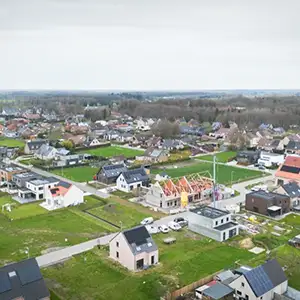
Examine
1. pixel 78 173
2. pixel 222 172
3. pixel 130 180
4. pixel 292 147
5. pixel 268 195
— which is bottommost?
pixel 222 172

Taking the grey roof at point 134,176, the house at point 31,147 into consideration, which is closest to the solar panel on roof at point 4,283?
the grey roof at point 134,176

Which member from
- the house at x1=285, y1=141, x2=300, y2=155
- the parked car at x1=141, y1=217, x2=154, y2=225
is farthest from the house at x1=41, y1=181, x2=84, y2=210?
the house at x1=285, y1=141, x2=300, y2=155

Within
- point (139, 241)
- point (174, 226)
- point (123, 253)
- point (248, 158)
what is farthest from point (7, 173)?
point (248, 158)

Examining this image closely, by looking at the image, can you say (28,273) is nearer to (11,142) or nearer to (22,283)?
(22,283)

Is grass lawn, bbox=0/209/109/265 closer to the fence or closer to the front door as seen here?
the front door

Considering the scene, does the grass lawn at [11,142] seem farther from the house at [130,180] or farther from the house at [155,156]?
the house at [130,180]

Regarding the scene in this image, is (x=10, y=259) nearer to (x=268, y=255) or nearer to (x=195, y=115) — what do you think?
(x=268, y=255)

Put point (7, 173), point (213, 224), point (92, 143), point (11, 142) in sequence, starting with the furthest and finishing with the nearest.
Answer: point (11, 142) < point (92, 143) < point (7, 173) < point (213, 224)

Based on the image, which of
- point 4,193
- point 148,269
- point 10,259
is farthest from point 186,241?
point 4,193

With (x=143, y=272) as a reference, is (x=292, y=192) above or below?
above
